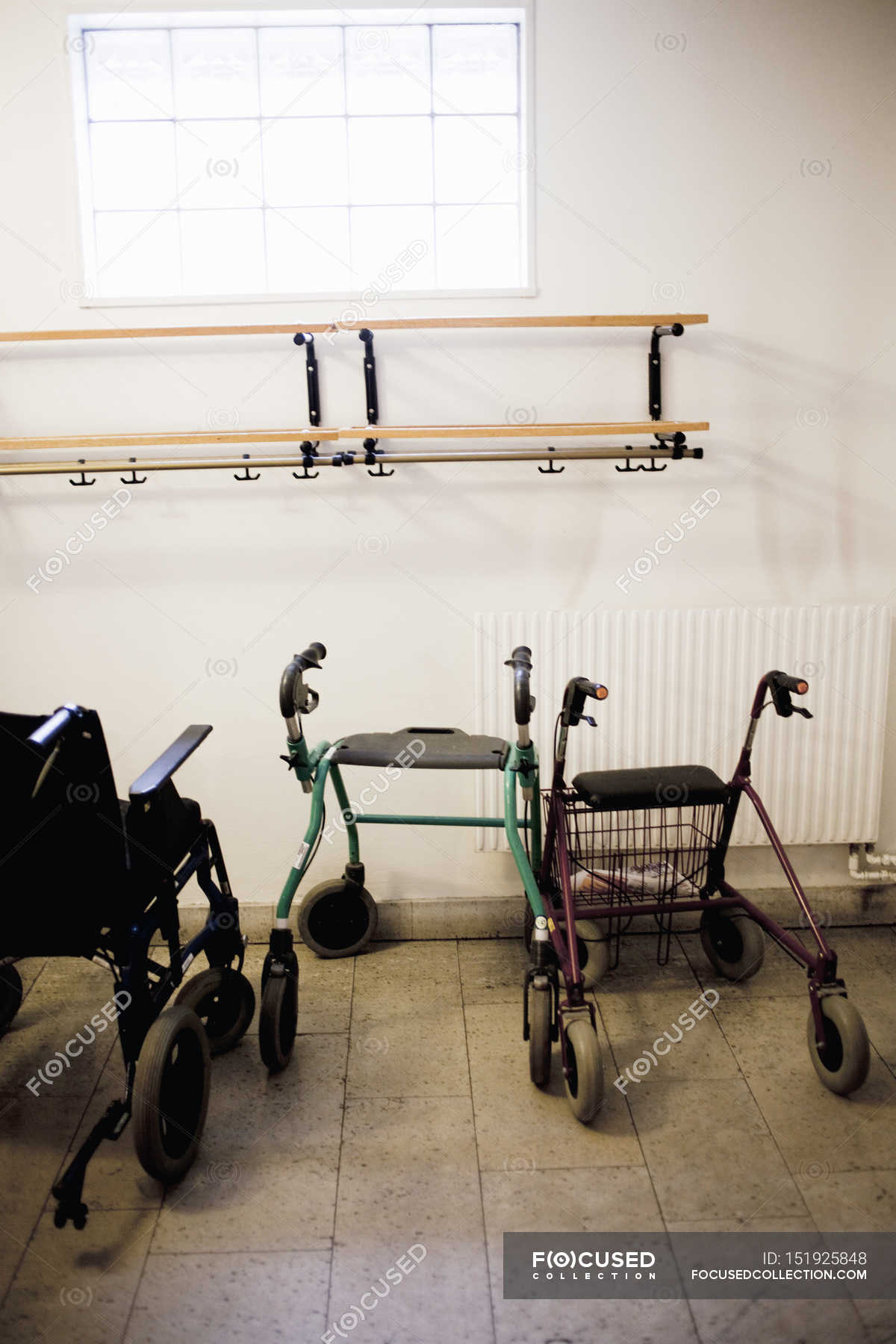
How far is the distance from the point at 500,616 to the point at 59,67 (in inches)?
76.7

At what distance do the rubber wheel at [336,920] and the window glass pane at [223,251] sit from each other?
1828 mm

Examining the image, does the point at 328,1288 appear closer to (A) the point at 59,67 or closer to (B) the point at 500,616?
(B) the point at 500,616

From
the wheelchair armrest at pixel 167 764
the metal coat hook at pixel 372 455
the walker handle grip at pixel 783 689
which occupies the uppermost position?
the metal coat hook at pixel 372 455

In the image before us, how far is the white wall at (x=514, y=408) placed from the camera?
2.94 metres

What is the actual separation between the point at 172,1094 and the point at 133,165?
8.37ft

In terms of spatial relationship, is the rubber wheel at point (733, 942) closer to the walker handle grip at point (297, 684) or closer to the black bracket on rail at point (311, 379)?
the walker handle grip at point (297, 684)

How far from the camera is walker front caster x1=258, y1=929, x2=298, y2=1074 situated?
262cm

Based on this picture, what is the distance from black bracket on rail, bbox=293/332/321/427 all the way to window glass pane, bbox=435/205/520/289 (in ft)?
1.53

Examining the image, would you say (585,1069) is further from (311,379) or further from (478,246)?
(478,246)

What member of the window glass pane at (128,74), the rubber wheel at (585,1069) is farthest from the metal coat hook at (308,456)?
the rubber wheel at (585,1069)

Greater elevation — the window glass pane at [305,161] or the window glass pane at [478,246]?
the window glass pane at [305,161]

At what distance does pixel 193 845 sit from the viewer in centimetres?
260

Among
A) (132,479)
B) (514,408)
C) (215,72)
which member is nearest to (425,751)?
(514,408)

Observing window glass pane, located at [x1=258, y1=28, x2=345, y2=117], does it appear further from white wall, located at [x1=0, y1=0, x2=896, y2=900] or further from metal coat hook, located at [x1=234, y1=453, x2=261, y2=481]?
metal coat hook, located at [x1=234, y1=453, x2=261, y2=481]
